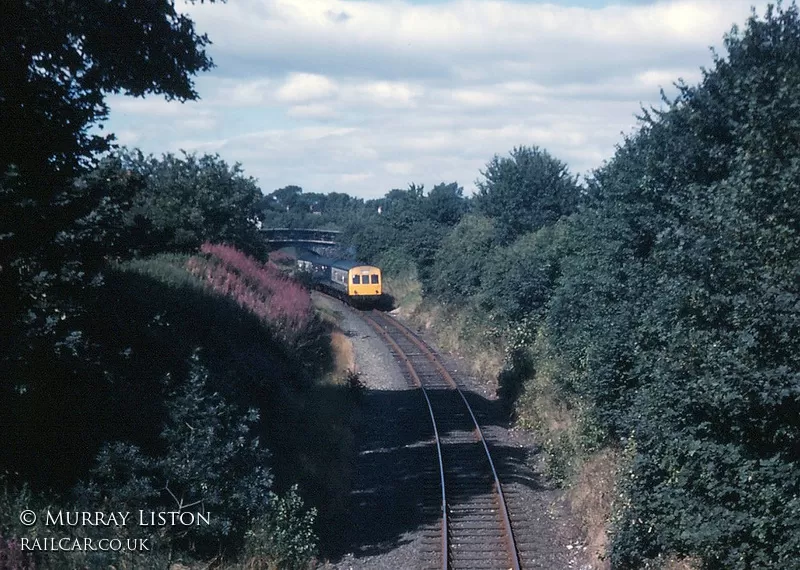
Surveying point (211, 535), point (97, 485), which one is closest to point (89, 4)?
point (97, 485)

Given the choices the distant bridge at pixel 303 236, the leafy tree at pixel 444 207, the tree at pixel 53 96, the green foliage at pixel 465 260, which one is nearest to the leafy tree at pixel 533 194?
the green foliage at pixel 465 260

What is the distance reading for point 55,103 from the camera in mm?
10703

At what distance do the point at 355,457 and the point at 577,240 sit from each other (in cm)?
820

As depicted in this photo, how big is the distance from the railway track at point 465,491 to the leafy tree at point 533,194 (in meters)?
8.61

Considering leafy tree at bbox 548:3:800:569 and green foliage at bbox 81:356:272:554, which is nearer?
leafy tree at bbox 548:3:800:569

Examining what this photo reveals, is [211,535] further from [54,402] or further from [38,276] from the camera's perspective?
[38,276]

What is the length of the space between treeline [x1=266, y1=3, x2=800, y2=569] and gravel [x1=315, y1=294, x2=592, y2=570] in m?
1.03

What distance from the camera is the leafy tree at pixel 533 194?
32062 millimetres

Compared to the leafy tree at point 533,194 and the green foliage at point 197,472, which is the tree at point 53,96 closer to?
the green foliage at point 197,472

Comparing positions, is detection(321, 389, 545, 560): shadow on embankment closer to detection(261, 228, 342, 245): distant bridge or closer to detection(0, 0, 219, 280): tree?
detection(0, 0, 219, 280): tree

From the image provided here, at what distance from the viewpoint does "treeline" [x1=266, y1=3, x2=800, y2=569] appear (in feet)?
29.6

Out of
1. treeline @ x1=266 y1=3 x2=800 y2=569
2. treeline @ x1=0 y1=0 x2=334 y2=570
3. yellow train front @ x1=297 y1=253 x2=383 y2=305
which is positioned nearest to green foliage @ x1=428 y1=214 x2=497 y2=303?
yellow train front @ x1=297 y1=253 x2=383 y2=305

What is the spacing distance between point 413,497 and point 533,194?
19318mm

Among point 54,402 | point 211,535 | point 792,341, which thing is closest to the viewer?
point 792,341
